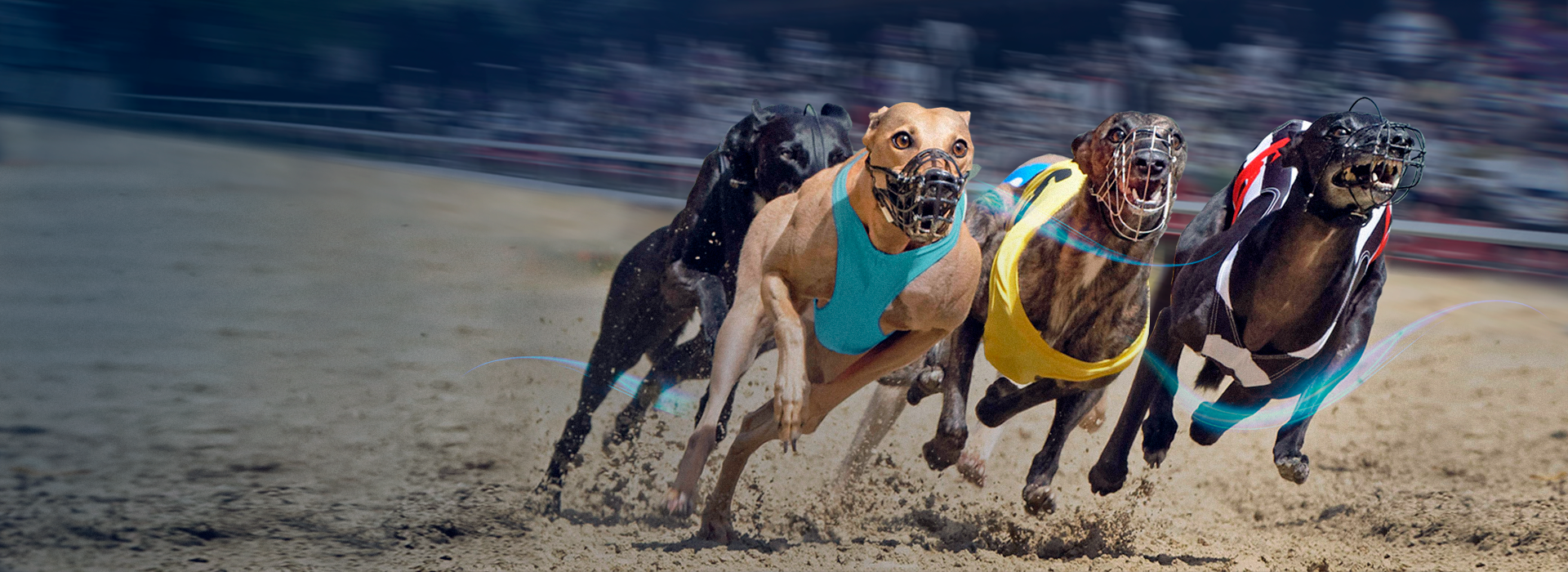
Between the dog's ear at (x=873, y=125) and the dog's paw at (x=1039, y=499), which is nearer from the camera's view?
the dog's ear at (x=873, y=125)

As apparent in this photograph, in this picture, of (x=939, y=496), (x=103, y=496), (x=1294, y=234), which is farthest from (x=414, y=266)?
(x=1294, y=234)

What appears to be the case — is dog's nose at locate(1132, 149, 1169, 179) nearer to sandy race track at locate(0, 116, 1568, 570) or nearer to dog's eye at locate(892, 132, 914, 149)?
dog's eye at locate(892, 132, 914, 149)

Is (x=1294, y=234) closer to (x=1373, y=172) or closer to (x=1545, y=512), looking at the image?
(x=1373, y=172)

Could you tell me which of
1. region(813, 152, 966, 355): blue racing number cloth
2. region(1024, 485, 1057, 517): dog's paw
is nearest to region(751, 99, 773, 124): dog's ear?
region(813, 152, 966, 355): blue racing number cloth

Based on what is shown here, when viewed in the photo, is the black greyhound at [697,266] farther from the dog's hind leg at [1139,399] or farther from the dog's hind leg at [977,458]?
the dog's hind leg at [1139,399]

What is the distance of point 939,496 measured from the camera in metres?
4.04

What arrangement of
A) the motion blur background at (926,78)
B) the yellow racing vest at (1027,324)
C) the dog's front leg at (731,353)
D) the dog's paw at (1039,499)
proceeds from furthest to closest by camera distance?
the motion blur background at (926,78)
the dog's paw at (1039,499)
the yellow racing vest at (1027,324)
the dog's front leg at (731,353)

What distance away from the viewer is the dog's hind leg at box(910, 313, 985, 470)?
3.16m

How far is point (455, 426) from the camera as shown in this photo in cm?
468

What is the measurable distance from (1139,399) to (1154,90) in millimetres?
3737

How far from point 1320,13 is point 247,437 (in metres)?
6.14

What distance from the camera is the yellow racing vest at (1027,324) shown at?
3150mm

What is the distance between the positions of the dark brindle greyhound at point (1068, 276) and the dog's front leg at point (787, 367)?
0.69 meters

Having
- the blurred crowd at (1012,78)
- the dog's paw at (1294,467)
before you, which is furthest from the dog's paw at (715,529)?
the blurred crowd at (1012,78)
